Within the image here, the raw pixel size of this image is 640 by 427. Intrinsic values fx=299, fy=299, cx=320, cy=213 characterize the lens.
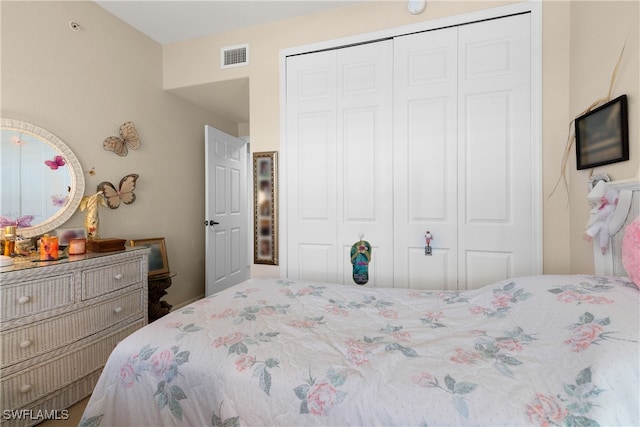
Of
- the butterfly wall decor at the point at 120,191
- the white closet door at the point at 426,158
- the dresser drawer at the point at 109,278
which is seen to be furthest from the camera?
the butterfly wall decor at the point at 120,191

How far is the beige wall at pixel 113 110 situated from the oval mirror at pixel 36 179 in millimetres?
101

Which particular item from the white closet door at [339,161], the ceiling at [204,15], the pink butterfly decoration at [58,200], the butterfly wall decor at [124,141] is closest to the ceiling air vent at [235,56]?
the ceiling at [204,15]

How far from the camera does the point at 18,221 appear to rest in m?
1.92

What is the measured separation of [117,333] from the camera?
2.09m

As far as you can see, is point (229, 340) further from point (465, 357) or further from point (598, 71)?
point (598, 71)

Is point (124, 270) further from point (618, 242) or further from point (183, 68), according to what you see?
point (618, 242)

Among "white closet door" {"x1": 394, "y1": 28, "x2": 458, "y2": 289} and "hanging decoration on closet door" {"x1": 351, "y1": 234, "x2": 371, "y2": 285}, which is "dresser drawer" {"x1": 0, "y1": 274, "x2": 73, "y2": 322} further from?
"white closet door" {"x1": 394, "y1": 28, "x2": 458, "y2": 289}

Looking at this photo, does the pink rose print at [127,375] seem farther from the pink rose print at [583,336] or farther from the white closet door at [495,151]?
the white closet door at [495,151]

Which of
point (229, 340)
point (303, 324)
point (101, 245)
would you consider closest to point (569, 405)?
point (303, 324)

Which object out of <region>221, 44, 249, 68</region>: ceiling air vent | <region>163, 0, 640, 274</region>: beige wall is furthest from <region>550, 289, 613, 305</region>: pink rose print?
<region>221, 44, 249, 68</region>: ceiling air vent

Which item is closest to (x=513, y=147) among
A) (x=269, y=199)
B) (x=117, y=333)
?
(x=269, y=199)

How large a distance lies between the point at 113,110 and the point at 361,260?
8.13ft

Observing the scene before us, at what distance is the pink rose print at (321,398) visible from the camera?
86 centimetres

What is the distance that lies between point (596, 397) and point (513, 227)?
1525mm
